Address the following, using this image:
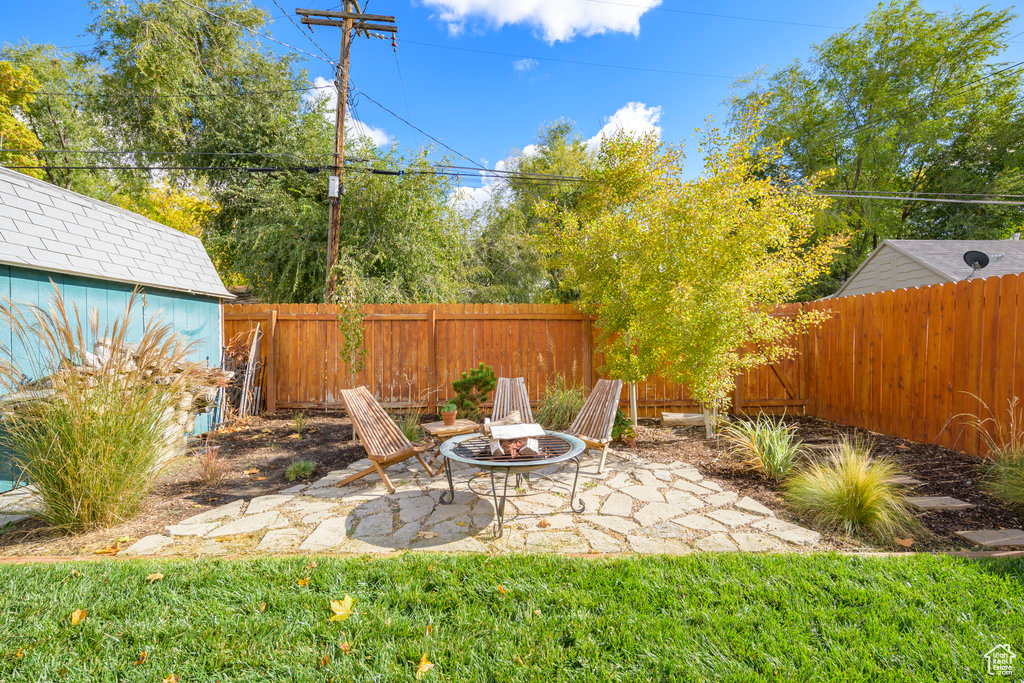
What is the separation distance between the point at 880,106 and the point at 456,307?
16709mm

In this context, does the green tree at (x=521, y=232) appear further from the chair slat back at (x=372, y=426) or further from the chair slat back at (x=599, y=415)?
the chair slat back at (x=372, y=426)

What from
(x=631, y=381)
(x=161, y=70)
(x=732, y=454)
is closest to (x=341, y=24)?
(x=161, y=70)

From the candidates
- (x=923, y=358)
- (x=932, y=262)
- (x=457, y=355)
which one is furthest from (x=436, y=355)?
(x=932, y=262)

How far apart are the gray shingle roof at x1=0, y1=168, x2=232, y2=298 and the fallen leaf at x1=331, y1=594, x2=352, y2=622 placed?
389 centimetres

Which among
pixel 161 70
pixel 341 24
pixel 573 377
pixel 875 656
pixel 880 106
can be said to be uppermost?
pixel 880 106

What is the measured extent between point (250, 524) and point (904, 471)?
17.2 feet

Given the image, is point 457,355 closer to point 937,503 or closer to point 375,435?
point 375,435

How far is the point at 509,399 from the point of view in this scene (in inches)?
185

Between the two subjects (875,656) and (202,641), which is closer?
(875,656)

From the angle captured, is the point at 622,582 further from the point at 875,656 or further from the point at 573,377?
the point at 573,377

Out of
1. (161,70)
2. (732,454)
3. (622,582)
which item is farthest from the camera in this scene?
(161,70)

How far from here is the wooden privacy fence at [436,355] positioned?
6449 millimetres

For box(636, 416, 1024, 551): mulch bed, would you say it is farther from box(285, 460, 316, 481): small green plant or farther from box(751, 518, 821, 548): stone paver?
box(285, 460, 316, 481): small green plant

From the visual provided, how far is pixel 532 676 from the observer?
4.76 feet
